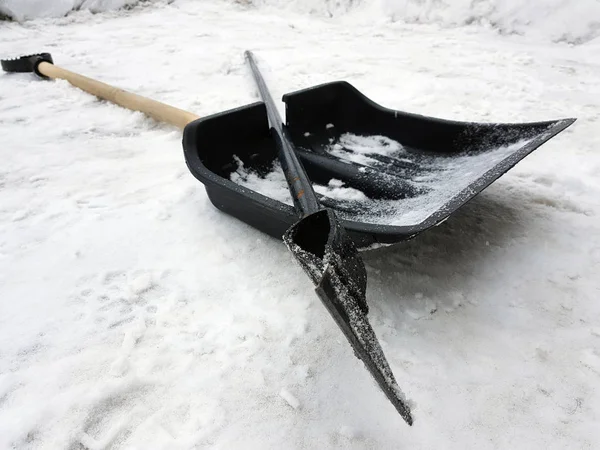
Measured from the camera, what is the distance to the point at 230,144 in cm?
172

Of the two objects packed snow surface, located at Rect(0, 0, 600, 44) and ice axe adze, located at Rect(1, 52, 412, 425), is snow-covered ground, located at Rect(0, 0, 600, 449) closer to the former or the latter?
ice axe adze, located at Rect(1, 52, 412, 425)

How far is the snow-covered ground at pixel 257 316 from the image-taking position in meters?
0.89

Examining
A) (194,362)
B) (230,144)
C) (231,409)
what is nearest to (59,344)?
(194,362)

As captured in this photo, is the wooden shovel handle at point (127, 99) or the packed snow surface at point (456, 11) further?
the packed snow surface at point (456, 11)

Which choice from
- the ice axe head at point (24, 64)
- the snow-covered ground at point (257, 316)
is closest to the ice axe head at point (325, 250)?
the snow-covered ground at point (257, 316)

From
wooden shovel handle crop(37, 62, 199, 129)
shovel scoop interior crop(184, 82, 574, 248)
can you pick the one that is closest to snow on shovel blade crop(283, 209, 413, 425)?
shovel scoop interior crop(184, 82, 574, 248)

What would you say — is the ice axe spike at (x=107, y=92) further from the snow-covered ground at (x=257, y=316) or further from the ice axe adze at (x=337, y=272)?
the ice axe adze at (x=337, y=272)

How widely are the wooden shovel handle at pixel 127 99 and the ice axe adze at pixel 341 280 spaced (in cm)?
126

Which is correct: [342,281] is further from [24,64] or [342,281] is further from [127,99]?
[24,64]

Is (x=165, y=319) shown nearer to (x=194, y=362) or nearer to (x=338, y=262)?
(x=194, y=362)

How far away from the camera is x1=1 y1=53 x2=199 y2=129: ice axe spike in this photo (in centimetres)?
210

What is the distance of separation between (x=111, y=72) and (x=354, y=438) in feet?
11.7

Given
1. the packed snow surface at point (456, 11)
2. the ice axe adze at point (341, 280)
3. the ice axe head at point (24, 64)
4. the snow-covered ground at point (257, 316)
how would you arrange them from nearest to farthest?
1. the ice axe adze at point (341, 280)
2. the snow-covered ground at point (257, 316)
3. the ice axe head at point (24, 64)
4. the packed snow surface at point (456, 11)

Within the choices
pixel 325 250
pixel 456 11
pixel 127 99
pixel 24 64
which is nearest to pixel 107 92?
pixel 127 99
